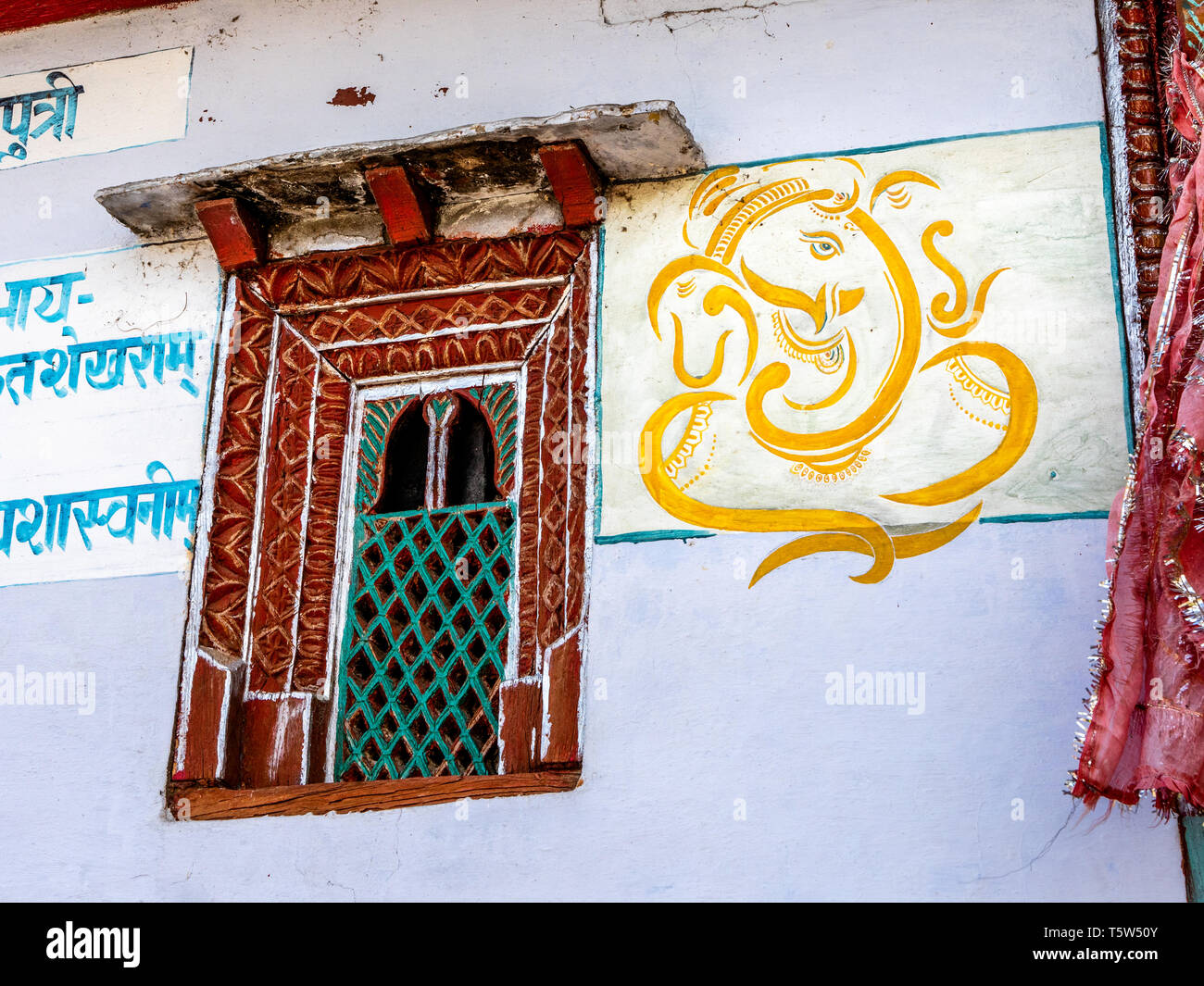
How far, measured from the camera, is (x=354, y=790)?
3879mm

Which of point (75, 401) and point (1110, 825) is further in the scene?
point (75, 401)

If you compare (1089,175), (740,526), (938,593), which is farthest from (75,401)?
(1089,175)

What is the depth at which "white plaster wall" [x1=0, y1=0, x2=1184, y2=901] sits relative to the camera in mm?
3537

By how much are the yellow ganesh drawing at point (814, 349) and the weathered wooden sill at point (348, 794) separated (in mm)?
687

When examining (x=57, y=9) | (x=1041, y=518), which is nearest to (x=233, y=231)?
(x=57, y=9)

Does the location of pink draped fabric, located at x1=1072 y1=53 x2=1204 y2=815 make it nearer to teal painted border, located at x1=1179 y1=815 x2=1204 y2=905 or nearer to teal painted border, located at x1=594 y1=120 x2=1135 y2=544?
teal painted border, located at x1=1179 y1=815 x2=1204 y2=905

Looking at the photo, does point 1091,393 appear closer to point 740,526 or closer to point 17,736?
point 740,526

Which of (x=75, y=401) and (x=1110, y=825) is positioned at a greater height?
(x=75, y=401)

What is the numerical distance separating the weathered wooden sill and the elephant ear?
1.52 meters

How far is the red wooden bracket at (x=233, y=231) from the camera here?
4.38 meters

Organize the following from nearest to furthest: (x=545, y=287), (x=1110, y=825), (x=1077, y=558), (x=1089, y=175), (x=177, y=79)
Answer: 1. (x=1110, y=825)
2. (x=1077, y=558)
3. (x=1089, y=175)
4. (x=545, y=287)
5. (x=177, y=79)

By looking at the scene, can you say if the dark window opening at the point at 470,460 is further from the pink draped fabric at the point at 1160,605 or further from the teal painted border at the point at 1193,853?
the teal painted border at the point at 1193,853

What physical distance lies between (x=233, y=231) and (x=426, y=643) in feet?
3.90

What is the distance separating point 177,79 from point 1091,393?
8.56 ft
